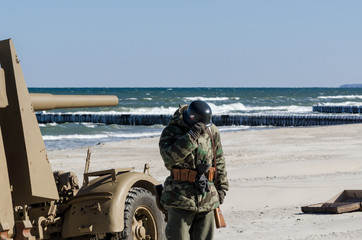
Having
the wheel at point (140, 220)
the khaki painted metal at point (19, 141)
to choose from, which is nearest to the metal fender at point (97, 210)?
the wheel at point (140, 220)

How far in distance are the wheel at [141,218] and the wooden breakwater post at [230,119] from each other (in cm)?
4494

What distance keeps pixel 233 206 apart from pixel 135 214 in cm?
563

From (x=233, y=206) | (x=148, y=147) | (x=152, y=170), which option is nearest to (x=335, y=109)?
(x=148, y=147)

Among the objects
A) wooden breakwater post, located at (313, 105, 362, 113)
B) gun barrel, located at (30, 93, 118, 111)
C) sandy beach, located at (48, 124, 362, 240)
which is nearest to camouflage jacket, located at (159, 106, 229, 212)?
gun barrel, located at (30, 93, 118, 111)

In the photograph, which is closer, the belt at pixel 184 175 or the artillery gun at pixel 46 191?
the belt at pixel 184 175

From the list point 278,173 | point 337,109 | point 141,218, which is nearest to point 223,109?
point 337,109

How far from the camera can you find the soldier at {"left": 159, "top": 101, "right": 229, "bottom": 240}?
588cm

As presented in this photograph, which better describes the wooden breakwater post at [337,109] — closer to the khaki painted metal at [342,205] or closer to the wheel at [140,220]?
the khaki painted metal at [342,205]

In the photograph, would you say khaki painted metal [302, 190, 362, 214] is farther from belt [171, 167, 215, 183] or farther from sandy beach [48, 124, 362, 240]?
belt [171, 167, 215, 183]

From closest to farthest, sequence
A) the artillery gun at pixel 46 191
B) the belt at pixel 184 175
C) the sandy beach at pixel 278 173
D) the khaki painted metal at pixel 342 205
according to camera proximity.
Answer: the belt at pixel 184 175, the artillery gun at pixel 46 191, the sandy beach at pixel 278 173, the khaki painted metal at pixel 342 205

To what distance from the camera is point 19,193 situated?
20.4ft

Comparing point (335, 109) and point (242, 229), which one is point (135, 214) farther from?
point (335, 109)

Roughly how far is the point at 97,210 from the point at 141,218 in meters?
0.73

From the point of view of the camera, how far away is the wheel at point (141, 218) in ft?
23.6
